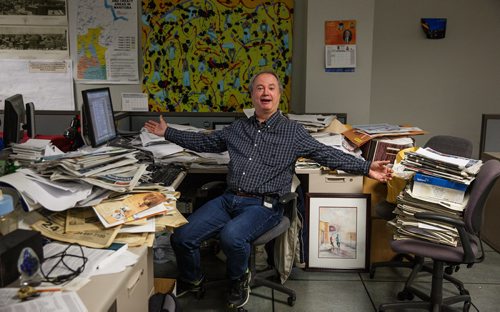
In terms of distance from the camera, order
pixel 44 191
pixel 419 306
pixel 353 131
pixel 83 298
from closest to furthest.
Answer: pixel 83 298, pixel 44 191, pixel 419 306, pixel 353 131

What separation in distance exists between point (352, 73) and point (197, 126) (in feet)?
4.05

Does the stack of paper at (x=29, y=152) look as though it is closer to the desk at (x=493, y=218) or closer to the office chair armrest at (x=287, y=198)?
the office chair armrest at (x=287, y=198)

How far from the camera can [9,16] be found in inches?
150

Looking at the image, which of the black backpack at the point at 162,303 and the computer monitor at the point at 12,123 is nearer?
the black backpack at the point at 162,303

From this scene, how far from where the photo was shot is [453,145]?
109 inches

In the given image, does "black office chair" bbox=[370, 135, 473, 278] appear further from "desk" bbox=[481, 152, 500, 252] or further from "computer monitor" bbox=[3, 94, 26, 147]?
"computer monitor" bbox=[3, 94, 26, 147]

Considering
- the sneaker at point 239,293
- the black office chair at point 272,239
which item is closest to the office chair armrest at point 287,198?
the black office chair at point 272,239

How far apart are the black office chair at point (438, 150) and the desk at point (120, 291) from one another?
1.57 m

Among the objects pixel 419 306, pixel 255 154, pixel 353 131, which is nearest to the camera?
pixel 419 306

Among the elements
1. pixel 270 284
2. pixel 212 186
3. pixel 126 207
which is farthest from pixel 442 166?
pixel 126 207

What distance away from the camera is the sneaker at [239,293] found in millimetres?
2375

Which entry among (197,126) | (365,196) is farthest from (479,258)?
(197,126)

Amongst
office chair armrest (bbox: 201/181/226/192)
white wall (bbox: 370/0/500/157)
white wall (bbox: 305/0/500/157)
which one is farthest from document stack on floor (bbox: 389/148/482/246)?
white wall (bbox: 370/0/500/157)

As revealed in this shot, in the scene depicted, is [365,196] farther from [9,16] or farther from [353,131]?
[9,16]
